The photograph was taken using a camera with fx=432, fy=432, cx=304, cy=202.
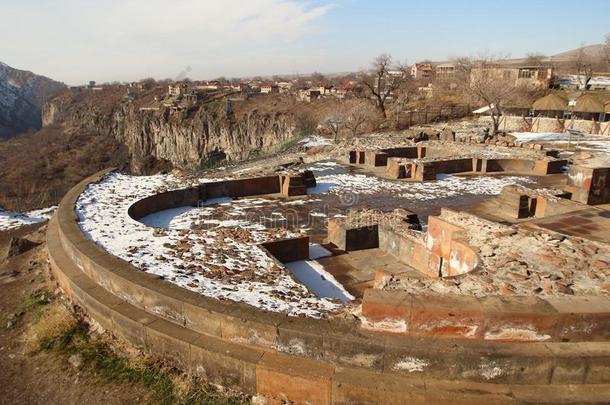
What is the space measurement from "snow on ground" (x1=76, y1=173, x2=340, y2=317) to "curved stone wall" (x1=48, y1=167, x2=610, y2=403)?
0.44 metres

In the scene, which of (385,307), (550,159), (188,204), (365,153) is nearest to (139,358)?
(385,307)

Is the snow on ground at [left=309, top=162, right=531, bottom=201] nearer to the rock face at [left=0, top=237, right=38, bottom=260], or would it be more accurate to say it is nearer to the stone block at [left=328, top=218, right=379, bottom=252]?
the stone block at [left=328, top=218, right=379, bottom=252]

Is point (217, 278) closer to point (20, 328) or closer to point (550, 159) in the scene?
point (20, 328)

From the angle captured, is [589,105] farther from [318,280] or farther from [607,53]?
[607,53]

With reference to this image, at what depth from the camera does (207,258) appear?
20.7 feet

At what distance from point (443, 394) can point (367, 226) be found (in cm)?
444

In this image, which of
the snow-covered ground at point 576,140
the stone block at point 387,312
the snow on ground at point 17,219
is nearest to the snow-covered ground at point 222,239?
the stone block at point 387,312

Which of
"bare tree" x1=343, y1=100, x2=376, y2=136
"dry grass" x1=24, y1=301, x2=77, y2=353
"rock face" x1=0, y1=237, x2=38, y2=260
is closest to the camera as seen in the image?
"dry grass" x1=24, y1=301, x2=77, y2=353

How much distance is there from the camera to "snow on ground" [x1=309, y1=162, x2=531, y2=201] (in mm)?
12156

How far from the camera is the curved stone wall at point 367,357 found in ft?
12.5

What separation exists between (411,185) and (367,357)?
9.64 meters

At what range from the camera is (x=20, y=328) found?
5.68 meters

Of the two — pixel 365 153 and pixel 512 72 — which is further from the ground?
pixel 512 72

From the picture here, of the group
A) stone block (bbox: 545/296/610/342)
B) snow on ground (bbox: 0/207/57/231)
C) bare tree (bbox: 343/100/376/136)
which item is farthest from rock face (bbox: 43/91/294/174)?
stone block (bbox: 545/296/610/342)
